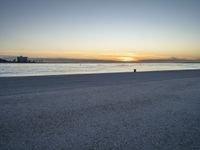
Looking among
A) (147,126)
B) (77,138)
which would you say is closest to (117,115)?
(147,126)

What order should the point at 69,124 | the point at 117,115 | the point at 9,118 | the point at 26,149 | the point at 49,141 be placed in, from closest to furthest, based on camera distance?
1. the point at 26,149
2. the point at 49,141
3. the point at 69,124
4. the point at 9,118
5. the point at 117,115

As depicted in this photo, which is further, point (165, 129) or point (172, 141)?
point (165, 129)

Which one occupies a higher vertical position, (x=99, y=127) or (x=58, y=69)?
(x=58, y=69)

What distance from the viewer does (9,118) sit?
4.95 metres

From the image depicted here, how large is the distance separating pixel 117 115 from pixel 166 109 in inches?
83.9

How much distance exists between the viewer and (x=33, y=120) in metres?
4.80

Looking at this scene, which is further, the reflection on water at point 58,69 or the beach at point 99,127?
the reflection on water at point 58,69

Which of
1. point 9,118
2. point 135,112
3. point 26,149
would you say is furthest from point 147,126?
point 9,118

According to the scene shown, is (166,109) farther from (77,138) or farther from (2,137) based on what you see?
(2,137)

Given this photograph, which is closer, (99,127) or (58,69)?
(99,127)

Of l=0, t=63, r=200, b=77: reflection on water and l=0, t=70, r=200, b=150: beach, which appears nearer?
l=0, t=70, r=200, b=150: beach

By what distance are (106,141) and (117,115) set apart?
1.88 metres

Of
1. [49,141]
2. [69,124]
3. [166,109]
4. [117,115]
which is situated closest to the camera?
[49,141]

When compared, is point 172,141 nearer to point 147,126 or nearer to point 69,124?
point 147,126
